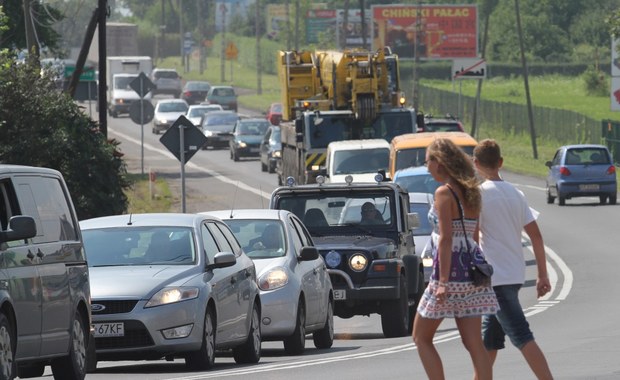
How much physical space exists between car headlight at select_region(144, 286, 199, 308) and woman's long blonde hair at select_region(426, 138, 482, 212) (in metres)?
4.18

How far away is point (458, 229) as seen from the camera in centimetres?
→ 1009

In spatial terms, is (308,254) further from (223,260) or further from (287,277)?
(223,260)

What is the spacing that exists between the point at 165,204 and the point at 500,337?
3135 centimetres

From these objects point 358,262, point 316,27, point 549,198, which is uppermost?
point 358,262

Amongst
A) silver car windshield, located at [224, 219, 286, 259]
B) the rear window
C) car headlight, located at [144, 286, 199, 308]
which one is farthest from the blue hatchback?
car headlight, located at [144, 286, 199, 308]

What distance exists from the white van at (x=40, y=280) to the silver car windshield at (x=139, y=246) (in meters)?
1.95

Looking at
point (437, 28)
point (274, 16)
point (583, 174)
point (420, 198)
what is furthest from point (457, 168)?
point (274, 16)

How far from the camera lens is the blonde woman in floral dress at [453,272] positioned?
9.93 meters

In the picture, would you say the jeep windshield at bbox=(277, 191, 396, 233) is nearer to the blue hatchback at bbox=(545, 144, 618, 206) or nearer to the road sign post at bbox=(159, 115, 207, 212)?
the road sign post at bbox=(159, 115, 207, 212)

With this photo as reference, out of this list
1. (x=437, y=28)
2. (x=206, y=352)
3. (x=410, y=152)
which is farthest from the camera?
(x=437, y=28)

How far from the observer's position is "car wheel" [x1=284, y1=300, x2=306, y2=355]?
16.2 m

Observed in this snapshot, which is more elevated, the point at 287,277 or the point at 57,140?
the point at 57,140

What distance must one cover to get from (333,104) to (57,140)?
43.1 feet

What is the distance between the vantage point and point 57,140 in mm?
27969
